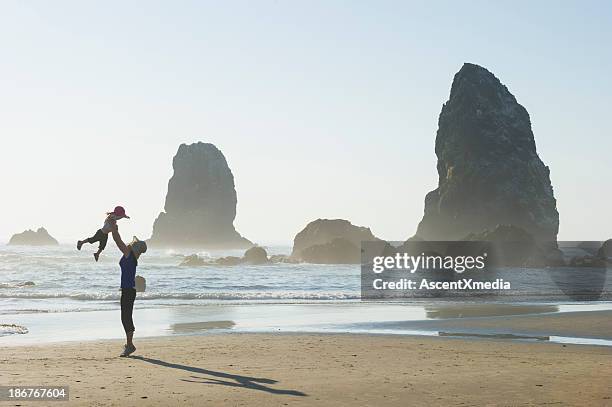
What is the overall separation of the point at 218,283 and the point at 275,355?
3634 cm

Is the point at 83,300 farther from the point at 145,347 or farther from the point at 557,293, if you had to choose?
the point at 557,293

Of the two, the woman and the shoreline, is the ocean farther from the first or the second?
the woman

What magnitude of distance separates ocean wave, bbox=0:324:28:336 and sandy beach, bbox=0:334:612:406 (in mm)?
4270

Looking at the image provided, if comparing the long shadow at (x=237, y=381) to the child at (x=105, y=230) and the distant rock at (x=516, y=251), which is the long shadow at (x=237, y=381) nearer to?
the child at (x=105, y=230)

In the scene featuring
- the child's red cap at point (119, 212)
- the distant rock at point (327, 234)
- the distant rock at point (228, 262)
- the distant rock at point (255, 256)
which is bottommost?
the distant rock at point (228, 262)

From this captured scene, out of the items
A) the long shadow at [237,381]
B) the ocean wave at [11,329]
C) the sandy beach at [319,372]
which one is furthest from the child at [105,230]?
the ocean wave at [11,329]

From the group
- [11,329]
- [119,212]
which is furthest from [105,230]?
[11,329]

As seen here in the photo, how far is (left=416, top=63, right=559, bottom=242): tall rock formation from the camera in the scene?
357ft

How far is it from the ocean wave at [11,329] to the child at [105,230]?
9180mm

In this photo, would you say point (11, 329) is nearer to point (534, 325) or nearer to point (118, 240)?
point (118, 240)

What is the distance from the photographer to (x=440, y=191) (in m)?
119

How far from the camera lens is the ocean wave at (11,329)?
19.8 m

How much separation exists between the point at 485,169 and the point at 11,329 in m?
101

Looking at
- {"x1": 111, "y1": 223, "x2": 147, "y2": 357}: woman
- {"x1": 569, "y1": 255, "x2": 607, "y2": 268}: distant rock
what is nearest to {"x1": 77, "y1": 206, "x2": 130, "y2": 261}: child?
{"x1": 111, "y1": 223, "x2": 147, "y2": 357}: woman
